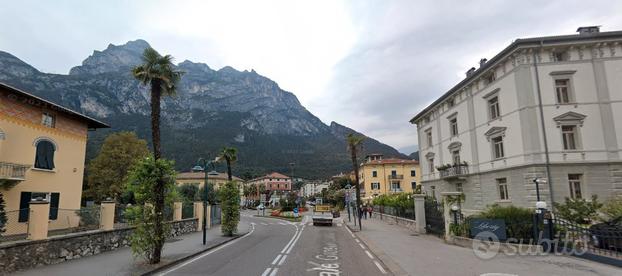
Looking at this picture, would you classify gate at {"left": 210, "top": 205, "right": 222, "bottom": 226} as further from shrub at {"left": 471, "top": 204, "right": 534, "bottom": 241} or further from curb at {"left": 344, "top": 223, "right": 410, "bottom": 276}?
shrub at {"left": 471, "top": 204, "right": 534, "bottom": 241}

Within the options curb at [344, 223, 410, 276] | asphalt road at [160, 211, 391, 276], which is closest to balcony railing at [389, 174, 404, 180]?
curb at [344, 223, 410, 276]

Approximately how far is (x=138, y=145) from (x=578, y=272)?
45.2 meters

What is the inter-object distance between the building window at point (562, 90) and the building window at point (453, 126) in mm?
9762

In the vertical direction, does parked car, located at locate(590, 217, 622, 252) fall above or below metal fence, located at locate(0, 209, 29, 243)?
below

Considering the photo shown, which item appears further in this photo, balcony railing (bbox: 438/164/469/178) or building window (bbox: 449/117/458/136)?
building window (bbox: 449/117/458/136)

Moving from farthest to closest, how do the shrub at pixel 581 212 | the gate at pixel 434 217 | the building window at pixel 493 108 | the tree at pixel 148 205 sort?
the building window at pixel 493 108 < the gate at pixel 434 217 < the shrub at pixel 581 212 < the tree at pixel 148 205

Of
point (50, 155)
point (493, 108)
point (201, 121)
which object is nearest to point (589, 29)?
point (493, 108)

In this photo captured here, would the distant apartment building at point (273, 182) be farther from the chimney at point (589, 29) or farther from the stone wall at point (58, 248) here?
the stone wall at point (58, 248)

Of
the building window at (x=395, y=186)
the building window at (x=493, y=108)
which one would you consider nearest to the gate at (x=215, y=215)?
the building window at (x=493, y=108)

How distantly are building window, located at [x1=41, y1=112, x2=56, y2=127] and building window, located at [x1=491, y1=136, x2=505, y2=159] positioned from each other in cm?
3022

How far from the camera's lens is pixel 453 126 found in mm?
33375

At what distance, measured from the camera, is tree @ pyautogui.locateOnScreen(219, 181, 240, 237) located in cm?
2339

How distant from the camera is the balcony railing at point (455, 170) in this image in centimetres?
3054

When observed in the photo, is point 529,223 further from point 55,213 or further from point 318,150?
point 318,150
